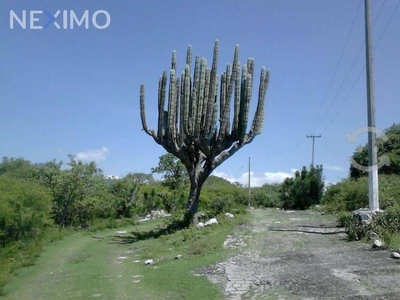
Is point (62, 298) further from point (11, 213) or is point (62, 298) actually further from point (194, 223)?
point (194, 223)

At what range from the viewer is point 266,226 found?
15836 millimetres

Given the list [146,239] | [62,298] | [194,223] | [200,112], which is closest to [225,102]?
[200,112]

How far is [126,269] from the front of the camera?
11281mm

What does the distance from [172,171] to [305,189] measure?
409 inches

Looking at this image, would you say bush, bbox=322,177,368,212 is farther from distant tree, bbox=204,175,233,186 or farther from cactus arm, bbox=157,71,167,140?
distant tree, bbox=204,175,233,186

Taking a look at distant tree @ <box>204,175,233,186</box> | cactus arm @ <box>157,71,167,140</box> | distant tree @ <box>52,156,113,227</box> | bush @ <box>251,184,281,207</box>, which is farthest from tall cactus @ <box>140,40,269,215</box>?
distant tree @ <box>204,175,233,186</box>

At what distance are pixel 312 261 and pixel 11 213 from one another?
30.1ft

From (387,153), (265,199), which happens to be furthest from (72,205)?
(265,199)

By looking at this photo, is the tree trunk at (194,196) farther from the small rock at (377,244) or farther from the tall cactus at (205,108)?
the small rock at (377,244)

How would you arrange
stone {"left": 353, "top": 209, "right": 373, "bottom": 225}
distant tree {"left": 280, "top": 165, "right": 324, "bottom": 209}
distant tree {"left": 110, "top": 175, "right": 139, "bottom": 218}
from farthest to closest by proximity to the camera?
1. distant tree {"left": 280, "top": 165, "right": 324, "bottom": 209}
2. distant tree {"left": 110, "top": 175, "right": 139, "bottom": 218}
3. stone {"left": 353, "top": 209, "right": 373, "bottom": 225}

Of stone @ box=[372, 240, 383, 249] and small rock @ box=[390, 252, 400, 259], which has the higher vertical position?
stone @ box=[372, 240, 383, 249]

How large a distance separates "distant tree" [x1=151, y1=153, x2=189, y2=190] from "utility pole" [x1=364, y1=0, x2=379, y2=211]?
21439 millimetres

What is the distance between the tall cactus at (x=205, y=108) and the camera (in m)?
17.3

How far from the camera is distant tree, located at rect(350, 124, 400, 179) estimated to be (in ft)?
87.0
